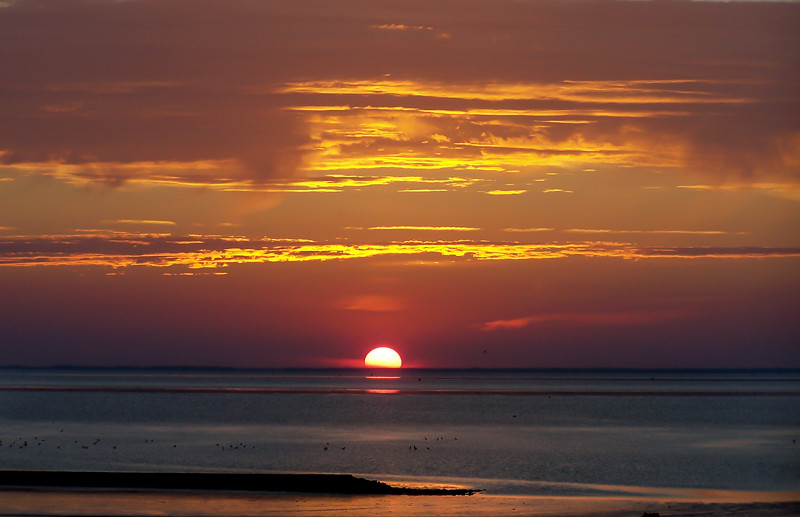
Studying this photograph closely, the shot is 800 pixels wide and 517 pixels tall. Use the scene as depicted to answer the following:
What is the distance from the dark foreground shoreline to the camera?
4403cm

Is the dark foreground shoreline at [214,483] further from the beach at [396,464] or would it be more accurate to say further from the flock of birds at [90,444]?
the flock of birds at [90,444]

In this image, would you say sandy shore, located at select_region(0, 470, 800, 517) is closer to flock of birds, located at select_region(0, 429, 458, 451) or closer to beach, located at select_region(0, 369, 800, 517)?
beach, located at select_region(0, 369, 800, 517)

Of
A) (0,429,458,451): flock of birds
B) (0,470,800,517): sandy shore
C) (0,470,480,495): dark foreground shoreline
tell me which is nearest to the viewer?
(0,470,800,517): sandy shore

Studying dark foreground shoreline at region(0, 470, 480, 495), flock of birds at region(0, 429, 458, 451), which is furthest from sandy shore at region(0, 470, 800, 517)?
flock of birds at region(0, 429, 458, 451)

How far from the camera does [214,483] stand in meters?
45.5

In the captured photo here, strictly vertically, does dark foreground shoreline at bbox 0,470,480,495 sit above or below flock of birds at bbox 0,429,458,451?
below

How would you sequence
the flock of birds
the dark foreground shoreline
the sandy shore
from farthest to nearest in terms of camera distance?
1. the flock of birds
2. the dark foreground shoreline
3. the sandy shore

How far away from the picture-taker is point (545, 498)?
145ft

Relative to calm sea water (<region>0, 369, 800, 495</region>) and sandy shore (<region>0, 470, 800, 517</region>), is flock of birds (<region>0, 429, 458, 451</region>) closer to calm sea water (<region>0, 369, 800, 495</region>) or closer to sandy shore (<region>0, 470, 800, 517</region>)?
calm sea water (<region>0, 369, 800, 495</region>)

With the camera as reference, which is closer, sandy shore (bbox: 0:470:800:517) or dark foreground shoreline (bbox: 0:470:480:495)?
sandy shore (bbox: 0:470:800:517)

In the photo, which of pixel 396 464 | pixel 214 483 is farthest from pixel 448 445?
pixel 214 483

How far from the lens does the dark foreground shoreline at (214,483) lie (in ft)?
144

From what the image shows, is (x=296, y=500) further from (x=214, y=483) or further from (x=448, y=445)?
(x=448, y=445)

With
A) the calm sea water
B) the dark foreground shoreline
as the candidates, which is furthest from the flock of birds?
the dark foreground shoreline
